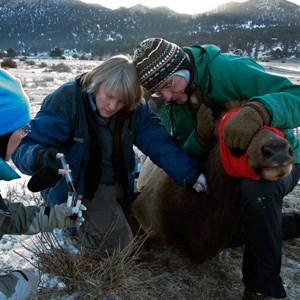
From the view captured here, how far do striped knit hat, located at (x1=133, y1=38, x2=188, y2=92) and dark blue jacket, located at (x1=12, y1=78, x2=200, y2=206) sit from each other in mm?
333

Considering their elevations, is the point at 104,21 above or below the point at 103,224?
below

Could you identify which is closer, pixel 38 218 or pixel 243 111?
pixel 243 111

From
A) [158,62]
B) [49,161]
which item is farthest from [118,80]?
[49,161]

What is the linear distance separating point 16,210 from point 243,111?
144 cm

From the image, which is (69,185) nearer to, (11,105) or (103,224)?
(11,105)

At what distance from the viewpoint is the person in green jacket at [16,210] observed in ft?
6.86

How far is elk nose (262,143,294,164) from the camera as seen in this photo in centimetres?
193

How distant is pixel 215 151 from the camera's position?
2.71 metres

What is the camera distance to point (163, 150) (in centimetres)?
294

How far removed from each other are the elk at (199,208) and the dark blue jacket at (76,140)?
0.15 meters

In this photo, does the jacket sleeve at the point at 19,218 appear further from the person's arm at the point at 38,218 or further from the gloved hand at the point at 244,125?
the gloved hand at the point at 244,125

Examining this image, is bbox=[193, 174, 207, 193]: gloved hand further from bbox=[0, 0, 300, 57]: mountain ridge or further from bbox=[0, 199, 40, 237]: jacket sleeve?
bbox=[0, 0, 300, 57]: mountain ridge

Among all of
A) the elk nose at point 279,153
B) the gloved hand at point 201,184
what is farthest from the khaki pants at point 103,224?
the elk nose at point 279,153

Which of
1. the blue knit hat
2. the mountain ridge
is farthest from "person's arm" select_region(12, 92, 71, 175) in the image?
the mountain ridge
